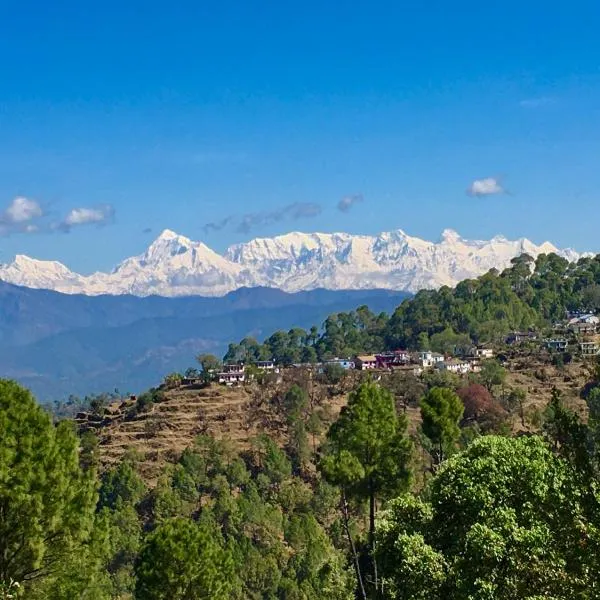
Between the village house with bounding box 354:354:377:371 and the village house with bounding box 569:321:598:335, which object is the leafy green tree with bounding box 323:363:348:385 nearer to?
the village house with bounding box 354:354:377:371

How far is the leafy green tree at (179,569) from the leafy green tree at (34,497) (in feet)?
24.0

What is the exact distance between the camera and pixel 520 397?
96562 millimetres

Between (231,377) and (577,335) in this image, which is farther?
(577,335)

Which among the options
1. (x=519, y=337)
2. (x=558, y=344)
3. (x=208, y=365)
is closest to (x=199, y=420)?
(x=208, y=365)

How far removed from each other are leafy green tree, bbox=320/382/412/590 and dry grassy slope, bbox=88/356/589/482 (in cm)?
6005

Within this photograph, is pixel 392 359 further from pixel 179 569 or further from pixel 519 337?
pixel 179 569

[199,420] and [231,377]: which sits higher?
[231,377]

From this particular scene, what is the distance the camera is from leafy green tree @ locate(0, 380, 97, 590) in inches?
774

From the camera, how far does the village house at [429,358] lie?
4941 inches

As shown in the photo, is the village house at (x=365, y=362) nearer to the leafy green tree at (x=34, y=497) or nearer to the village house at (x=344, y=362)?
the village house at (x=344, y=362)

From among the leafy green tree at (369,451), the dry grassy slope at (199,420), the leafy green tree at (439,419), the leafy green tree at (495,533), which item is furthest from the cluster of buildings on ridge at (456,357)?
the leafy green tree at (495,533)

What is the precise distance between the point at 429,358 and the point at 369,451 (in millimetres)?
95287

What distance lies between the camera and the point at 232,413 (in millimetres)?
106688

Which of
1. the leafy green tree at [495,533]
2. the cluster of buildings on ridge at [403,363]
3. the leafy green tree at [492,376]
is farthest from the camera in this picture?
the cluster of buildings on ridge at [403,363]
